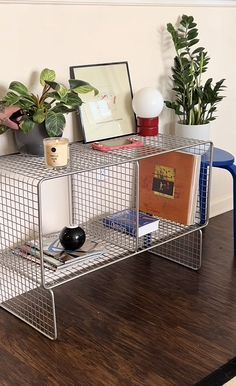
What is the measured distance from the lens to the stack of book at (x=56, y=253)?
198 cm

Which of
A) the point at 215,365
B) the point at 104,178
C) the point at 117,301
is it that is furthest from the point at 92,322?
the point at 104,178

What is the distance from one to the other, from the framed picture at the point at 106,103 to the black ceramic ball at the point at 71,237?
394mm

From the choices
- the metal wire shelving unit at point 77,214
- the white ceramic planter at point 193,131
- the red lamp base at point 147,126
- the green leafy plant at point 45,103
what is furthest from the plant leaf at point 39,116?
the white ceramic planter at point 193,131

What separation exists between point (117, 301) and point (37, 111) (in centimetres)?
84

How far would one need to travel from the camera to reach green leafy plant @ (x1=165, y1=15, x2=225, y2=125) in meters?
2.50

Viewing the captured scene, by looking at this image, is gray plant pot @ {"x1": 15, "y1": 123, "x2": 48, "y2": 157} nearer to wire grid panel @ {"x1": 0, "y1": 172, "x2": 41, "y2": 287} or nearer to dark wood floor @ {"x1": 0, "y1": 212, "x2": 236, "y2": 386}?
wire grid panel @ {"x1": 0, "y1": 172, "x2": 41, "y2": 287}

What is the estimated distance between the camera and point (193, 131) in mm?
2555

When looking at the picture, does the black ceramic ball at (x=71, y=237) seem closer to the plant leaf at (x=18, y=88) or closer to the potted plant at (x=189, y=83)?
the plant leaf at (x=18, y=88)

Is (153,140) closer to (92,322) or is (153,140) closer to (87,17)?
(87,17)

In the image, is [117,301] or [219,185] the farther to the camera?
[219,185]

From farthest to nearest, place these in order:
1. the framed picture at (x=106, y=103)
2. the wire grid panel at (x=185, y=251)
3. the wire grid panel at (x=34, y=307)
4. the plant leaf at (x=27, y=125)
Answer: the wire grid panel at (x=185, y=251), the framed picture at (x=106, y=103), the wire grid panel at (x=34, y=307), the plant leaf at (x=27, y=125)

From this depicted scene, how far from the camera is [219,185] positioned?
3.15 metres

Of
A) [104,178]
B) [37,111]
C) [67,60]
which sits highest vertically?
[67,60]

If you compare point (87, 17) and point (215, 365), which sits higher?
point (87, 17)
